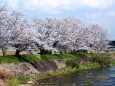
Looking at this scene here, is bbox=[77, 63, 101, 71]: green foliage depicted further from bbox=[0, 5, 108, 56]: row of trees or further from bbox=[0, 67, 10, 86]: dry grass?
bbox=[0, 67, 10, 86]: dry grass

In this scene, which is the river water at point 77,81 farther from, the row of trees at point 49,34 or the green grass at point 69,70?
the row of trees at point 49,34

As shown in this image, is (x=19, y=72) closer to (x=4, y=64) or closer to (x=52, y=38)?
(x=4, y=64)

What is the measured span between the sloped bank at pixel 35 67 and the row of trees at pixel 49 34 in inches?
83.2

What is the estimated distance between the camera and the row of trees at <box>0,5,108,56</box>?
28639 millimetres

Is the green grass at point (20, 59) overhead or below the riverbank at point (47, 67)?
overhead

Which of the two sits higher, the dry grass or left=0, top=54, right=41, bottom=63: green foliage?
the dry grass

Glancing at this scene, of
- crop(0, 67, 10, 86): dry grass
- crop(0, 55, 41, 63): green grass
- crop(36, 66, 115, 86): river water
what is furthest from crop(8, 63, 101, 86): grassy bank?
crop(0, 55, 41, 63): green grass

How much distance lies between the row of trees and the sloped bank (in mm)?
2112

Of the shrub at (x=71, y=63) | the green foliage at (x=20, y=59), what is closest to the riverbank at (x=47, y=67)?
the shrub at (x=71, y=63)

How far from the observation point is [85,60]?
4975cm

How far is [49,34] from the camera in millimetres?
40125

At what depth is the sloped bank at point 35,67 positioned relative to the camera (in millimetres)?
28603

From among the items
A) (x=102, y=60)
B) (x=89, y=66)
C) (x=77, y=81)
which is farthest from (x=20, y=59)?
(x=102, y=60)

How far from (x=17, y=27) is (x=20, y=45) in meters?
3.20
